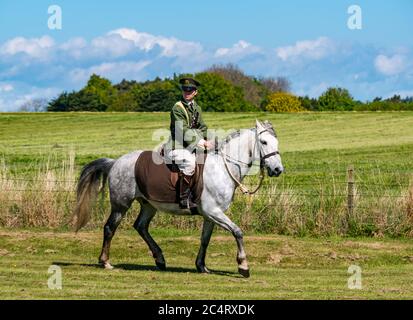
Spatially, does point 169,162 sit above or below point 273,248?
above

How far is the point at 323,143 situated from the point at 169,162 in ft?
92.3

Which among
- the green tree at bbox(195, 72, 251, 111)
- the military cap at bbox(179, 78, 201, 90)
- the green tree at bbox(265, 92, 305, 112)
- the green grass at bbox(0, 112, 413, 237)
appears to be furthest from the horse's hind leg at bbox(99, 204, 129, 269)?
the green tree at bbox(265, 92, 305, 112)

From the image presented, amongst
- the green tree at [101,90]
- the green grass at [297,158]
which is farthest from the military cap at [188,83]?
the green tree at [101,90]

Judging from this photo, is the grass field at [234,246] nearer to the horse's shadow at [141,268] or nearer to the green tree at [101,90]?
the horse's shadow at [141,268]

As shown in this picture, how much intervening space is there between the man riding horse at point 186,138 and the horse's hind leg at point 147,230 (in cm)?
115

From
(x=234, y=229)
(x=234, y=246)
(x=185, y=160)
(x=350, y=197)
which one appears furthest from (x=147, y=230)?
(x=350, y=197)

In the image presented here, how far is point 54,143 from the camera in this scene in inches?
1597

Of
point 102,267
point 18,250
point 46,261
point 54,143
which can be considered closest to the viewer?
point 102,267

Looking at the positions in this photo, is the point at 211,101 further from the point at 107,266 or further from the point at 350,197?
the point at 107,266

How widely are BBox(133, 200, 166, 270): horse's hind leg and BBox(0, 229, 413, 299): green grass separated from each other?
214mm

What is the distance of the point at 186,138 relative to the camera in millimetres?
12875

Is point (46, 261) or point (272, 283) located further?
point (46, 261)
